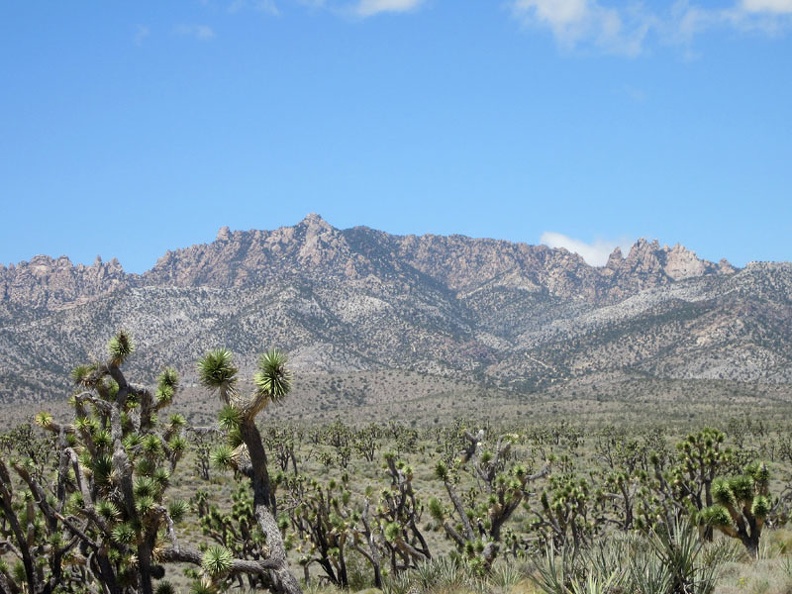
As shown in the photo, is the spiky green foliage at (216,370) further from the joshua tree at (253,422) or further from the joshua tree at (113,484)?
the joshua tree at (113,484)

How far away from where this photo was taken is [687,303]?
19625 cm

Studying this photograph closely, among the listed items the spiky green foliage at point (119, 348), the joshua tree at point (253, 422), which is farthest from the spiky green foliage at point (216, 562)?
the spiky green foliage at point (119, 348)

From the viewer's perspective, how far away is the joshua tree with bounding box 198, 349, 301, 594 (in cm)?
999

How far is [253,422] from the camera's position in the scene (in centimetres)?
1046

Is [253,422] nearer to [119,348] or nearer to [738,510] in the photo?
[119,348]

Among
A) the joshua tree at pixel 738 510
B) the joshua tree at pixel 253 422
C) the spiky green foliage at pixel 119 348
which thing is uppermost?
the spiky green foliage at pixel 119 348

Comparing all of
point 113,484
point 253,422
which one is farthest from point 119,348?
point 253,422

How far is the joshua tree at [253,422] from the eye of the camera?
32.8 feet

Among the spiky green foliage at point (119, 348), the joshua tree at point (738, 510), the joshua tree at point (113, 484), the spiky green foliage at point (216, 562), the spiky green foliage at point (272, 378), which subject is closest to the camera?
the spiky green foliage at point (216, 562)

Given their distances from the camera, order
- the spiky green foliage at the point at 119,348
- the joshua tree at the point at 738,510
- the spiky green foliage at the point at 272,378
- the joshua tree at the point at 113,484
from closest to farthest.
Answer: the spiky green foliage at the point at 272,378, the joshua tree at the point at 113,484, the spiky green foliage at the point at 119,348, the joshua tree at the point at 738,510

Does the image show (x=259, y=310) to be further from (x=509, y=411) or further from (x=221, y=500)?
(x=221, y=500)

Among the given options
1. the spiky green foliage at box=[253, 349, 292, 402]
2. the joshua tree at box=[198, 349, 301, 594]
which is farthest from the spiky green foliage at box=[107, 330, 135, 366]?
the spiky green foliage at box=[253, 349, 292, 402]

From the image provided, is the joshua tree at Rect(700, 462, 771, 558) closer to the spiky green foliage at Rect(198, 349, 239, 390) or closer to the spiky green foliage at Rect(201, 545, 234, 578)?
the spiky green foliage at Rect(201, 545, 234, 578)

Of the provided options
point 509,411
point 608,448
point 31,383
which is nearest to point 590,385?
point 509,411
